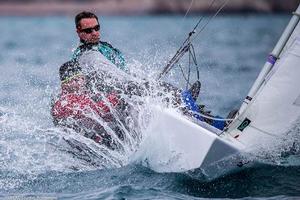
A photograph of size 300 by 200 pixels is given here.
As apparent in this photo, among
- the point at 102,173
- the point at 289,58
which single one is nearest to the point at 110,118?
the point at 102,173

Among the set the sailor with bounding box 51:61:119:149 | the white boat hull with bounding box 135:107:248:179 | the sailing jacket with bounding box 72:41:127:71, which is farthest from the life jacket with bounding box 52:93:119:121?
the white boat hull with bounding box 135:107:248:179

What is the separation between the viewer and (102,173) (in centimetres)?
737

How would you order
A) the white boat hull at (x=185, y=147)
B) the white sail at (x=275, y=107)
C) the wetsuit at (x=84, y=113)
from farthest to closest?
1. the wetsuit at (x=84, y=113)
2. the white sail at (x=275, y=107)
3. the white boat hull at (x=185, y=147)

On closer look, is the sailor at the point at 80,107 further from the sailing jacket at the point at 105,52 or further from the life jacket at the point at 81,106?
the sailing jacket at the point at 105,52

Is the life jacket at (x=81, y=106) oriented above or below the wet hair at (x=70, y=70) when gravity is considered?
below

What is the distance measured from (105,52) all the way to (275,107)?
1819 mm

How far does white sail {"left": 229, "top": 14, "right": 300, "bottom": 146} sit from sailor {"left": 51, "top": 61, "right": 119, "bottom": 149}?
1323 mm

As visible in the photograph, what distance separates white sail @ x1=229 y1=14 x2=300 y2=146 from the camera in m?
6.85

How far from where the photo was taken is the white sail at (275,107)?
22.5 ft

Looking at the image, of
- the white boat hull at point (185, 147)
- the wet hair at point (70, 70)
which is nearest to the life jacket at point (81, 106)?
the wet hair at point (70, 70)

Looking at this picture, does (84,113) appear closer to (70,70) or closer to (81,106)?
(81,106)

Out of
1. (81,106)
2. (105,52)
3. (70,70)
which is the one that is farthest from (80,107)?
(105,52)

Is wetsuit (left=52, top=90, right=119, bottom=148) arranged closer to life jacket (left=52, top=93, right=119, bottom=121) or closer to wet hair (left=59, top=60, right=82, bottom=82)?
life jacket (left=52, top=93, right=119, bottom=121)

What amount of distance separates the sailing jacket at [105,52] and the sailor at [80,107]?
0.14m
